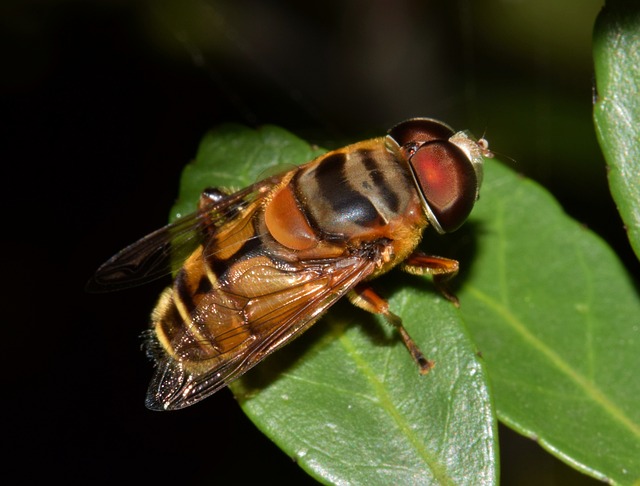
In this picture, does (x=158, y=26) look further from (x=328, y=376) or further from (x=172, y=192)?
(x=328, y=376)

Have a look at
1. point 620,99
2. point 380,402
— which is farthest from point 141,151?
point 620,99

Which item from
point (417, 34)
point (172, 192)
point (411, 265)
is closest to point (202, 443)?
point (172, 192)

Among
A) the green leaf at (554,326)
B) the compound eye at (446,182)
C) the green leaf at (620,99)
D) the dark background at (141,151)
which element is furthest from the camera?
the dark background at (141,151)

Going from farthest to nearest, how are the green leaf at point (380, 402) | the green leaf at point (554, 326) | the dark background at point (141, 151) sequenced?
the dark background at point (141, 151) < the green leaf at point (554, 326) < the green leaf at point (380, 402)

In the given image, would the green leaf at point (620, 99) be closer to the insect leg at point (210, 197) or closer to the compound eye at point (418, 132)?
the compound eye at point (418, 132)

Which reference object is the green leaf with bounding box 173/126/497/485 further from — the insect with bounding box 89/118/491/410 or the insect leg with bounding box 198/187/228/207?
the insect leg with bounding box 198/187/228/207

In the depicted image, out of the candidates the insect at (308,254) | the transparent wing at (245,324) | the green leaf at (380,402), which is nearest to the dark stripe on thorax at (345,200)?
the insect at (308,254)

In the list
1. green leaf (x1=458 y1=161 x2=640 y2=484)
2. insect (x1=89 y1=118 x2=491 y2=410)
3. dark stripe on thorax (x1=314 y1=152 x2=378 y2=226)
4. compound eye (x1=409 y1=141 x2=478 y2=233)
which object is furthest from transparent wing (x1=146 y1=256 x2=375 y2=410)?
green leaf (x1=458 y1=161 x2=640 y2=484)

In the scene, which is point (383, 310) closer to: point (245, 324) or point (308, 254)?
point (308, 254)
